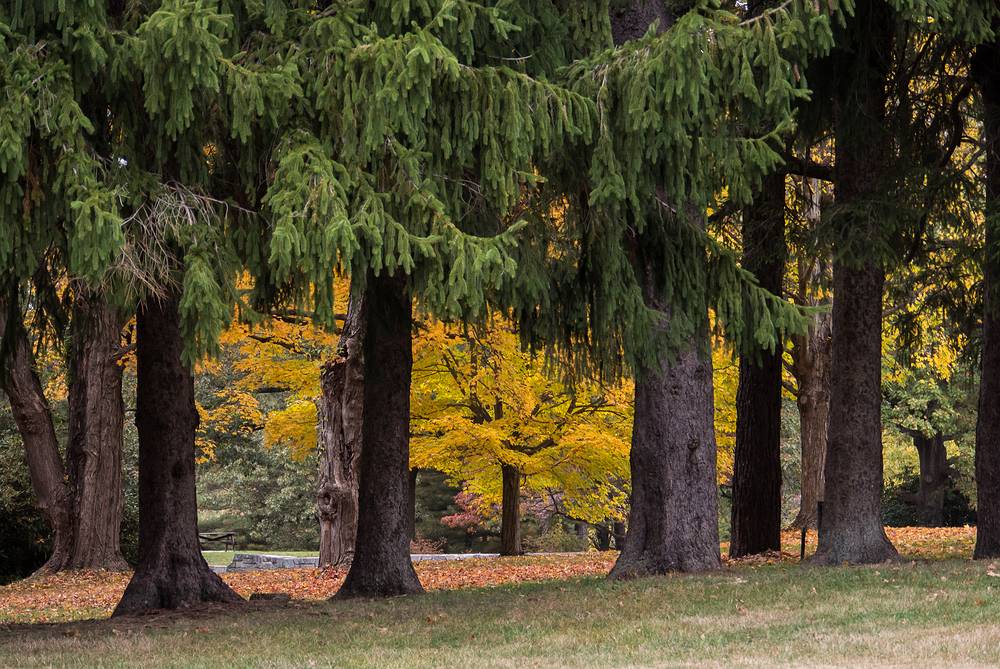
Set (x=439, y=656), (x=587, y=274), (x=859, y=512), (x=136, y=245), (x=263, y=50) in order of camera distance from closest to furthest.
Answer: (x=439, y=656) < (x=136, y=245) < (x=263, y=50) < (x=587, y=274) < (x=859, y=512)

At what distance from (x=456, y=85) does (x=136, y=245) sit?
272cm

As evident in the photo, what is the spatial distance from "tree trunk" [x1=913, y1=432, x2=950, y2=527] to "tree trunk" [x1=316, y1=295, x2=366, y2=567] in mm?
23648

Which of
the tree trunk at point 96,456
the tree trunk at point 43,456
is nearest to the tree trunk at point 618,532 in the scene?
the tree trunk at point 96,456

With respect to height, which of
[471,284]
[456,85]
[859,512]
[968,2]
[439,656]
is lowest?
[439,656]

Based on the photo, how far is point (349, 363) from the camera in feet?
62.6

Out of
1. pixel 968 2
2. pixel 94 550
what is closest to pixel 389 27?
pixel 968 2

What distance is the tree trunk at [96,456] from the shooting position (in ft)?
66.6

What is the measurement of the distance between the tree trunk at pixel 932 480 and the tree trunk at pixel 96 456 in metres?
26.1

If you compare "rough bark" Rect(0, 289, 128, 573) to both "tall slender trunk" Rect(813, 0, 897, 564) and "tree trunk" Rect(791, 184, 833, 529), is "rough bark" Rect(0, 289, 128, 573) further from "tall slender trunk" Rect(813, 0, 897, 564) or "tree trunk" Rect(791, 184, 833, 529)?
"tree trunk" Rect(791, 184, 833, 529)

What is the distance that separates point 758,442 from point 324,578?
6825 mm

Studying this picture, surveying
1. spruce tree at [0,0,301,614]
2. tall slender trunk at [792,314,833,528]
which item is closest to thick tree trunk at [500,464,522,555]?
tall slender trunk at [792,314,833,528]

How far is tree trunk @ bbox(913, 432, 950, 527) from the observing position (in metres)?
37.6

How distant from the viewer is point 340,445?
19625 millimetres

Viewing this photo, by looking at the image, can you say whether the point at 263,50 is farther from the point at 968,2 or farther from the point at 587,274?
the point at 968,2
